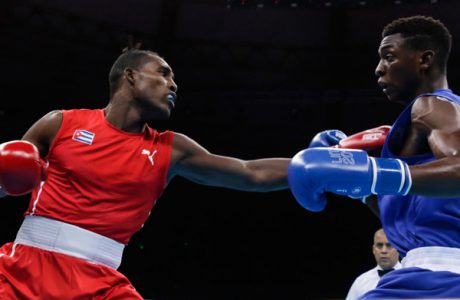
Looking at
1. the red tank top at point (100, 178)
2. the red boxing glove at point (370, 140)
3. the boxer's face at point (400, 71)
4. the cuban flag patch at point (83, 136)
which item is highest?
the boxer's face at point (400, 71)

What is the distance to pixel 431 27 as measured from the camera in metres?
2.34

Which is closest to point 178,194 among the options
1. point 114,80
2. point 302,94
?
point 302,94

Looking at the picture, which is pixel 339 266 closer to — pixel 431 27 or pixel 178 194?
pixel 178 194

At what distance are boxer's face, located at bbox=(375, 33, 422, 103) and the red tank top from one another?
3.82 ft

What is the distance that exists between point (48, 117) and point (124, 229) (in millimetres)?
688

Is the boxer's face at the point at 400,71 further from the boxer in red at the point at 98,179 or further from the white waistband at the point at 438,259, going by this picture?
the boxer in red at the point at 98,179

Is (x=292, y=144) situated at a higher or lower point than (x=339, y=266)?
higher

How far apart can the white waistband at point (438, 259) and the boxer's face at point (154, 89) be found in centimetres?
156

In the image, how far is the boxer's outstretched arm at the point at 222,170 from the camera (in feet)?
9.89

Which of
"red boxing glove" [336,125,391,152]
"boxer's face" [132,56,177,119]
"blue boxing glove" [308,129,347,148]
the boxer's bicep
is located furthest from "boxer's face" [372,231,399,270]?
the boxer's bicep

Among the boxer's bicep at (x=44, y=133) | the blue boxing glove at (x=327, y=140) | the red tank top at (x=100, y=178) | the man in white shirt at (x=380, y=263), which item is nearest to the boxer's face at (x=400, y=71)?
the blue boxing glove at (x=327, y=140)

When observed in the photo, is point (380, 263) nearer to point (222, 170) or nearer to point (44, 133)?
point (222, 170)

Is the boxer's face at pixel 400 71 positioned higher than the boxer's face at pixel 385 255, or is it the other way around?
the boxer's face at pixel 400 71

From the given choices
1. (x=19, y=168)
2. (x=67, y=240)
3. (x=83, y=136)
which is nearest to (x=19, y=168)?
(x=19, y=168)
